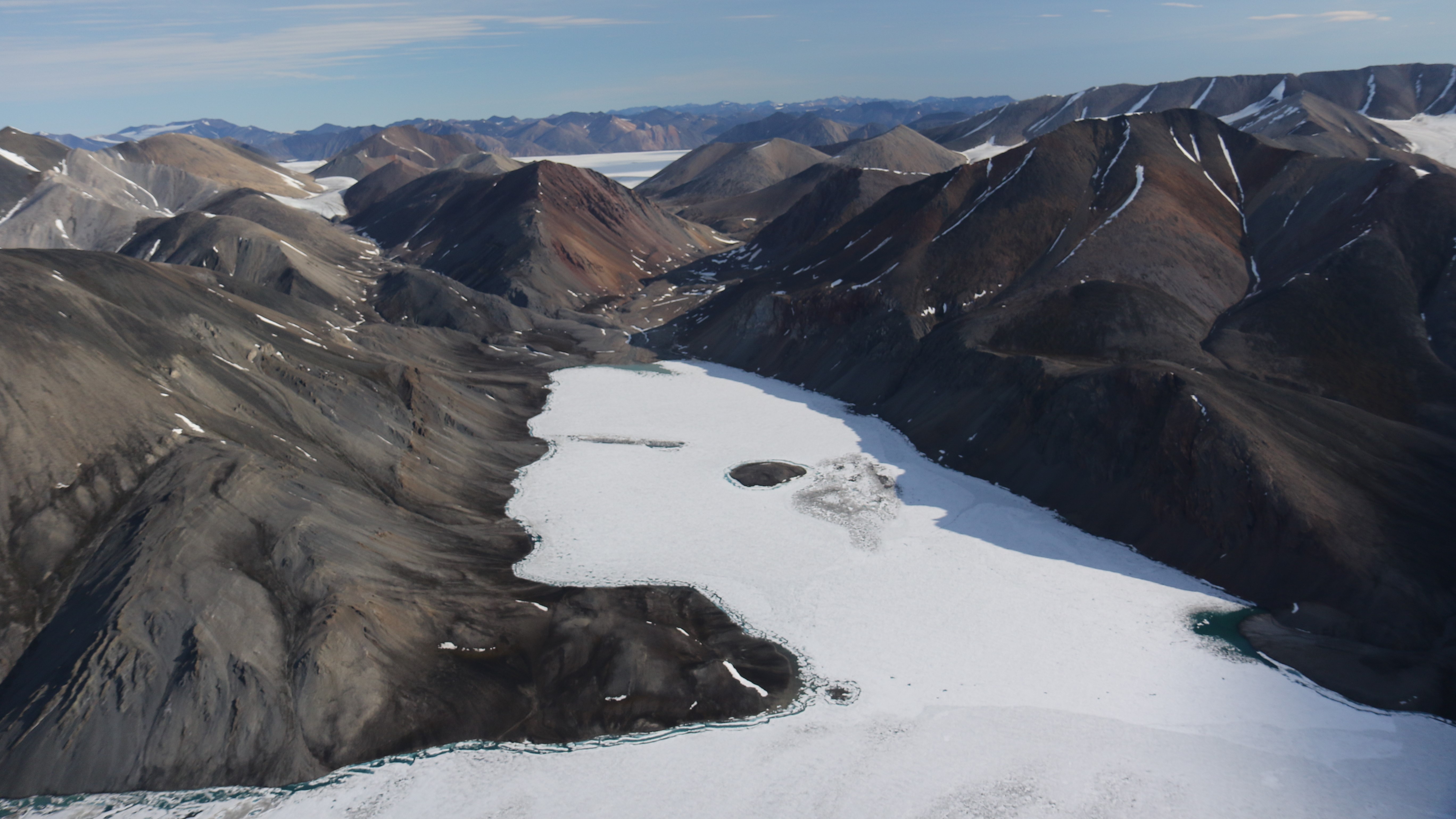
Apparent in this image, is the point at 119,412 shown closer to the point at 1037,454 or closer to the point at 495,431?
the point at 495,431

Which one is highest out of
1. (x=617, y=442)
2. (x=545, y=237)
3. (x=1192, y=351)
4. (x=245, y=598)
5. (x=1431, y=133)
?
(x=1431, y=133)

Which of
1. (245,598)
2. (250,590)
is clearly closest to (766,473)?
(250,590)

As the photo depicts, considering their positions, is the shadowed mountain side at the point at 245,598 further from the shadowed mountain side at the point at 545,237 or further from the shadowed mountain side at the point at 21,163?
the shadowed mountain side at the point at 21,163

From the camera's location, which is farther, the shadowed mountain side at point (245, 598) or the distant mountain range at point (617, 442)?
the distant mountain range at point (617, 442)

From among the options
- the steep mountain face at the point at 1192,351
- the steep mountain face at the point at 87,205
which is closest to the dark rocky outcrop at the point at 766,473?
the steep mountain face at the point at 1192,351

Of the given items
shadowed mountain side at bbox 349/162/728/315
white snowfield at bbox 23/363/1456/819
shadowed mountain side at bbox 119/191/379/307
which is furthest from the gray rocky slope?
shadowed mountain side at bbox 349/162/728/315

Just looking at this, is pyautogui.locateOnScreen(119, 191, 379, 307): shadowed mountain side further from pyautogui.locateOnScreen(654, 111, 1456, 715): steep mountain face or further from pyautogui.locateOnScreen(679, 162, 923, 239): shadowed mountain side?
pyautogui.locateOnScreen(679, 162, 923, 239): shadowed mountain side

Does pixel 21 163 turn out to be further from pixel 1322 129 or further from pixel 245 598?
pixel 1322 129

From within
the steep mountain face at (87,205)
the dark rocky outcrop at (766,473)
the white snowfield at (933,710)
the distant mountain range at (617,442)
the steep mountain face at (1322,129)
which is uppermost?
the steep mountain face at (1322,129)
